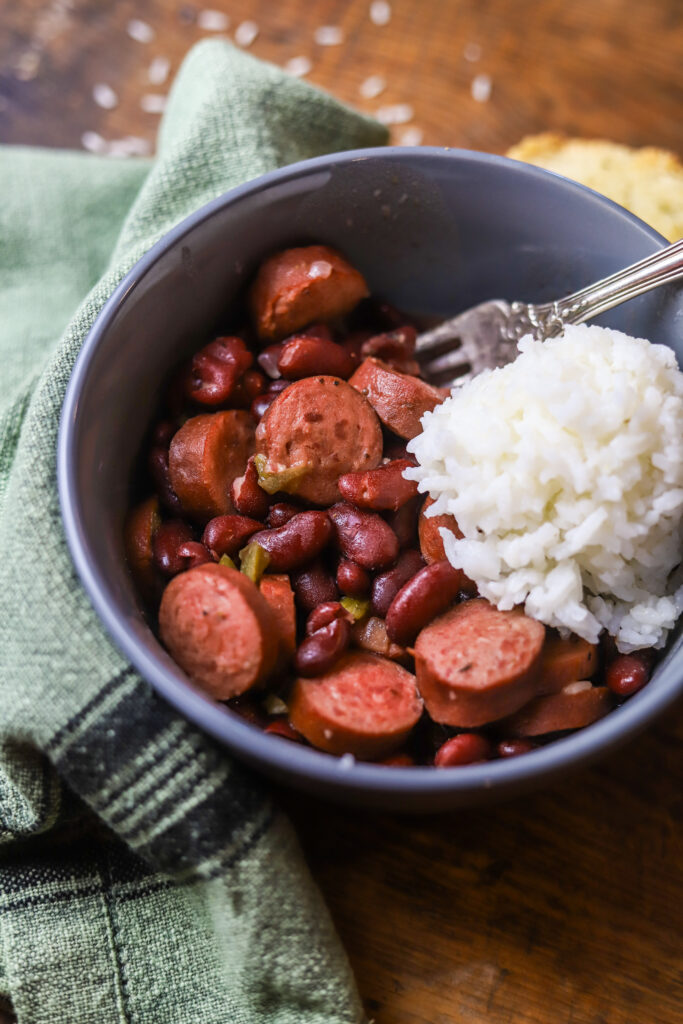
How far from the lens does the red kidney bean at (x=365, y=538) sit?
1.67 m

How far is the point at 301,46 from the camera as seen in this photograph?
9.11 feet

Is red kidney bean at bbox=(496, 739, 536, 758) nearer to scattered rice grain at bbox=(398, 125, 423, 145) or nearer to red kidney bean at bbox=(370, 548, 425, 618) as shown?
red kidney bean at bbox=(370, 548, 425, 618)

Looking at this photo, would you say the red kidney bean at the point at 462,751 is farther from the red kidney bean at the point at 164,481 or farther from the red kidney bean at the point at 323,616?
the red kidney bean at the point at 164,481

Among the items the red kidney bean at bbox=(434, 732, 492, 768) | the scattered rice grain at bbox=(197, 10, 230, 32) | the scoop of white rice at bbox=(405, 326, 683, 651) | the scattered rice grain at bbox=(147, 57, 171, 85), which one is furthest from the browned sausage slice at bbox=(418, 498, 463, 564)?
the scattered rice grain at bbox=(197, 10, 230, 32)

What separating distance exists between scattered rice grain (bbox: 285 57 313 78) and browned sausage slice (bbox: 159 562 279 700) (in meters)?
1.83

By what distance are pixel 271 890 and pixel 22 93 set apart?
7.73ft

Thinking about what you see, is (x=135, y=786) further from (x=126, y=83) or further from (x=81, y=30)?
(x=81, y=30)

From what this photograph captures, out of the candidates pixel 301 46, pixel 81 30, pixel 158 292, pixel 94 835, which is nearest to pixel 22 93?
pixel 81 30

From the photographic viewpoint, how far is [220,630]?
150 centimetres

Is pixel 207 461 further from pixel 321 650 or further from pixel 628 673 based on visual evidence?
pixel 628 673

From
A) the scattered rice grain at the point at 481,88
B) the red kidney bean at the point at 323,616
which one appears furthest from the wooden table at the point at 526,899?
the scattered rice grain at the point at 481,88

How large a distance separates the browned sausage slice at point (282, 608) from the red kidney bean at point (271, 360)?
0.47 meters

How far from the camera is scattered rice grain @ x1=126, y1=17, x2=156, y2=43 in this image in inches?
110

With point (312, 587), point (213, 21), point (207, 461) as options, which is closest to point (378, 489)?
point (312, 587)
